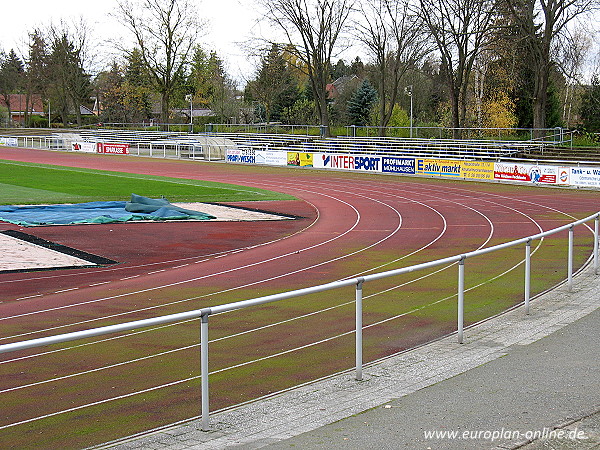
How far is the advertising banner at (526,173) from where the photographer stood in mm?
37938

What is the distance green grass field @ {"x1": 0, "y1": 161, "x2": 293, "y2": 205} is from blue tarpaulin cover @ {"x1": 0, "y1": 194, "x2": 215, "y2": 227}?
269 cm

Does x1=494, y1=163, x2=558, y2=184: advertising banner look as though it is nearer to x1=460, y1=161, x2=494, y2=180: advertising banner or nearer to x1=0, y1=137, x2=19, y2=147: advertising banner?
x1=460, y1=161, x2=494, y2=180: advertising banner

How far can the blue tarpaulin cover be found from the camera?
23.2 metres

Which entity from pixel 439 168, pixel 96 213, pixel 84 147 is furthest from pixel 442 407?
pixel 84 147

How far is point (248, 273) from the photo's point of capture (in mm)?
15438

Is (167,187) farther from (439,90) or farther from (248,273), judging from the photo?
(439,90)

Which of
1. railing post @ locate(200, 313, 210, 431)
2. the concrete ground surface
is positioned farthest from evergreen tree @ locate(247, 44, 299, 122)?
railing post @ locate(200, 313, 210, 431)

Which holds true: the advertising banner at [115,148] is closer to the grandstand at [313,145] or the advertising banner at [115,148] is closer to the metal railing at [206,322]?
the grandstand at [313,145]

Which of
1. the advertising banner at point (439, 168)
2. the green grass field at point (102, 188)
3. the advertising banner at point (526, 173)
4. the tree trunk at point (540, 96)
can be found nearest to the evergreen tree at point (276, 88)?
the tree trunk at point (540, 96)

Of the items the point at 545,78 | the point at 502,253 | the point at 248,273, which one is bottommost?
the point at 248,273

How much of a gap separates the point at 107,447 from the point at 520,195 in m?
30.2

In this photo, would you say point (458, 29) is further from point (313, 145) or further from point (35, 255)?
point (35, 255)

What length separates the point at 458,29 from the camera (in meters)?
55.8

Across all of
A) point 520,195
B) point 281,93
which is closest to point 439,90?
point 281,93
